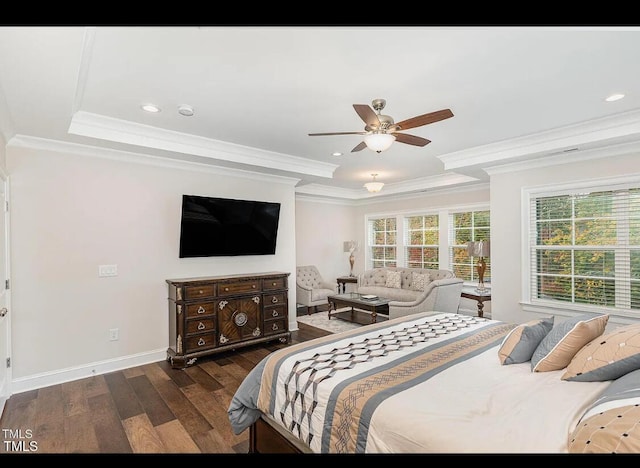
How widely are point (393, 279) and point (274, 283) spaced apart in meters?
2.85

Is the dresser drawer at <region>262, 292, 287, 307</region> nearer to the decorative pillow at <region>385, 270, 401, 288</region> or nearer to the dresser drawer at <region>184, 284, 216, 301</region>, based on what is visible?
the dresser drawer at <region>184, 284, 216, 301</region>

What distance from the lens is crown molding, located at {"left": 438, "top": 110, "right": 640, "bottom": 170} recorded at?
3.24 meters

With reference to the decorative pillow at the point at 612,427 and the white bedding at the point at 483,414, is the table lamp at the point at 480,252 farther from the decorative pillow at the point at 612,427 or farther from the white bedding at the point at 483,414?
the decorative pillow at the point at 612,427

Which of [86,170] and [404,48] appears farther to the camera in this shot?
[86,170]

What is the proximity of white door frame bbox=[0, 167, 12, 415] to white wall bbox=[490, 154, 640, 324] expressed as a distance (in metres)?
5.38

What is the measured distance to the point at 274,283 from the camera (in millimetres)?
4617

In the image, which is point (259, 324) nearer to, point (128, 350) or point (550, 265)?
point (128, 350)

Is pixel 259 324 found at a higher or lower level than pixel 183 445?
higher

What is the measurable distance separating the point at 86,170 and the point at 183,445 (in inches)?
117

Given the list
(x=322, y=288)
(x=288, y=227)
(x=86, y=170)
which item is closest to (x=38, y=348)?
(x=86, y=170)

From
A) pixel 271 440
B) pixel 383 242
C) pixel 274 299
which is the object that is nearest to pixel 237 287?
pixel 274 299
